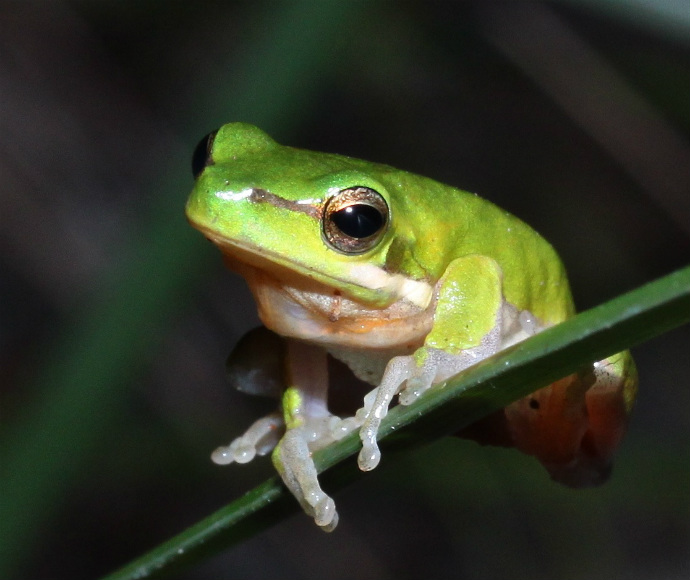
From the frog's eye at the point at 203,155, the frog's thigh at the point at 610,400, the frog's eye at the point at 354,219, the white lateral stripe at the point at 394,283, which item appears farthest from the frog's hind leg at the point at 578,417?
the frog's eye at the point at 203,155

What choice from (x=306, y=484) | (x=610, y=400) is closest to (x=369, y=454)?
(x=306, y=484)

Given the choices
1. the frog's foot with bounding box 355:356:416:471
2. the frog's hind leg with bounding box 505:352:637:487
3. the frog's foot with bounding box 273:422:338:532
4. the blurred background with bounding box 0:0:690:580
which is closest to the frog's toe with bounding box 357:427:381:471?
the frog's foot with bounding box 355:356:416:471

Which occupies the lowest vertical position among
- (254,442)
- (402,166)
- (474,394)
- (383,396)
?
(402,166)

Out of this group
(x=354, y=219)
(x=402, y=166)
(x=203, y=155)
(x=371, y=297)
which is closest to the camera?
(x=354, y=219)

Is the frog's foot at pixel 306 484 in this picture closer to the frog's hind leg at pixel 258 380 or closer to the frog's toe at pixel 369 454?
the frog's toe at pixel 369 454

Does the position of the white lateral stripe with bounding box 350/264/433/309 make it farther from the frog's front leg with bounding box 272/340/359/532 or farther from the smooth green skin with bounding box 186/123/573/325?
the frog's front leg with bounding box 272/340/359/532

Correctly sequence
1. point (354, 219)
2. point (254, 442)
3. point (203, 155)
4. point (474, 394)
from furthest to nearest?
point (254, 442), point (203, 155), point (354, 219), point (474, 394)

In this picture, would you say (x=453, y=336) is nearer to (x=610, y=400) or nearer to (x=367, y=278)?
(x=367, y=278)
